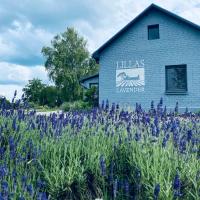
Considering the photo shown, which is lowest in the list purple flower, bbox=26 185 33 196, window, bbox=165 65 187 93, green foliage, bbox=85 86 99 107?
purple flower, bbox=26 185 33 196

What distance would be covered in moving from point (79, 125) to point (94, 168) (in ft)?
4.25

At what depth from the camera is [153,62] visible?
20.9 meters

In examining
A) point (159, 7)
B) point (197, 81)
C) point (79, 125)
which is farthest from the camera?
point (159, 7)

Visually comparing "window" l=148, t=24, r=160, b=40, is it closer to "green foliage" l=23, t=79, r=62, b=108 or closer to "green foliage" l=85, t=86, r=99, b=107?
"green foliage" l=85, t=86, r=99, b=107

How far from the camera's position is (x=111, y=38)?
22.3m

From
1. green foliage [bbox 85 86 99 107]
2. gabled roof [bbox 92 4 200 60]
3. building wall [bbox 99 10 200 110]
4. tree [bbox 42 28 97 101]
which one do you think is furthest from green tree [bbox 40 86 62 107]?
building wall [bbox 99 10 200 110]

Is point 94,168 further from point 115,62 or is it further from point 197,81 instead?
point 115,62

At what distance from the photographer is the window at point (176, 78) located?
1987cm

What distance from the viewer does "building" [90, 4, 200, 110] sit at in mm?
19734

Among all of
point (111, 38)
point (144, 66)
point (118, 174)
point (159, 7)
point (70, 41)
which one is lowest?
point (118, 174)

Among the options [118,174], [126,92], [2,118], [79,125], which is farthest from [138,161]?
[126,92]

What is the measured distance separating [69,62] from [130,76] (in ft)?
104

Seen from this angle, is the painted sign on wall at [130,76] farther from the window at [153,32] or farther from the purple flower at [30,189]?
the purple flower at [30,189]

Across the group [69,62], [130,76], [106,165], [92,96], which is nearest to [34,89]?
[69,62]
